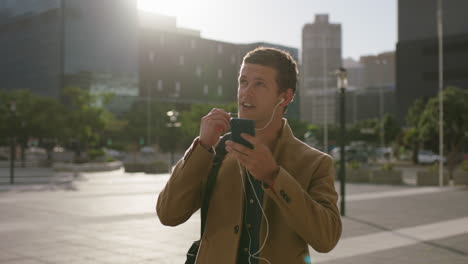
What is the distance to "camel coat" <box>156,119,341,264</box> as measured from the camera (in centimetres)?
237

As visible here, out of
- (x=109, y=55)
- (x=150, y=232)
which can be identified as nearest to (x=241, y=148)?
(x=150, y=232)

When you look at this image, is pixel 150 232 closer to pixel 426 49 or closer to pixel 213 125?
pixel 213 125

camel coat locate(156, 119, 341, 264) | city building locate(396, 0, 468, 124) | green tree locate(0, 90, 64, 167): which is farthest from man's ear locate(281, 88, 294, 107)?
city building locate(396, 0, 468, 124)

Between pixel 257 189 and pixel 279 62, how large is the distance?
0.56 metres

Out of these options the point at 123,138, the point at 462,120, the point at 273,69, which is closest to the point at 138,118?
the point at 123,138

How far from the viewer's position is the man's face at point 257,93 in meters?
2.38

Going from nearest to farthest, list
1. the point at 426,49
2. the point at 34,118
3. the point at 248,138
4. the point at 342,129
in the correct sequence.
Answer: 1. the point at 248,138
2. the point at 342,129
3. the point at 34,118
4. the point at 426,49

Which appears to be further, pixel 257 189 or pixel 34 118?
pixel 34 118

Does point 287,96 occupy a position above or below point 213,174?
above

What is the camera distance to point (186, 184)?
245 cm

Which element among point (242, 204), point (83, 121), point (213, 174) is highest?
point (83, 121)

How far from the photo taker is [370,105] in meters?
139

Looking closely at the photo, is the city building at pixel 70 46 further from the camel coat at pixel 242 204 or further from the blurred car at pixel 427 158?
the camel coat at pixel 242 204

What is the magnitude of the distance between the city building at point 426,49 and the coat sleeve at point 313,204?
80266 mm
